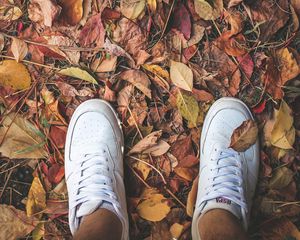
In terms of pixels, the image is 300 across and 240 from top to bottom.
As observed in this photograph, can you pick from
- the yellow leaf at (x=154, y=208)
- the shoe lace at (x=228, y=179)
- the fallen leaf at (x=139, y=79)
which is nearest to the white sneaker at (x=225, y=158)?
the shoe lace at (x=228, y=179)

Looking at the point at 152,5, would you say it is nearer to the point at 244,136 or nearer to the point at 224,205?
the point at 244,136

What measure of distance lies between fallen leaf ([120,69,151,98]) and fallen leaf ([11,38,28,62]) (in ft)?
1.05

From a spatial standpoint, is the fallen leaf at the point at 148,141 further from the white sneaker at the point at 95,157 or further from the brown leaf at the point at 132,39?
the brown leaf at the point at 132,39

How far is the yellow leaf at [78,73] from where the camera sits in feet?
4.97

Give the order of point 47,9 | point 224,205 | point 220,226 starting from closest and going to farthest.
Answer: point 220,226 < point 224,205 < point 47,9

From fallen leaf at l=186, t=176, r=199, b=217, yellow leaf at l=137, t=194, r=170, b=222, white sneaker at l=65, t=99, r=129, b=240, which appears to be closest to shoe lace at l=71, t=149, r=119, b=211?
white sneaker at l=65, t=99, r=129, b=240

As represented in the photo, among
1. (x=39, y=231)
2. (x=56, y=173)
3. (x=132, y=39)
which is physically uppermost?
(x=132, y=39)

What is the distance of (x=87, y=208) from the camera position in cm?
141

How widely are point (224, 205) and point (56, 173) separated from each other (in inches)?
20.7

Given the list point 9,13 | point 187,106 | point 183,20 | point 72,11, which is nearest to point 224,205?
point 187,106

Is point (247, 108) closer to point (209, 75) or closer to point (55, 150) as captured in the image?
point (209, 75)

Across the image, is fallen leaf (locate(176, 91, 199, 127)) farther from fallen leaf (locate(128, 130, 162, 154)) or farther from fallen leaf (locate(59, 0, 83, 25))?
fallen leaf (locate(59, 0, 83, 25))

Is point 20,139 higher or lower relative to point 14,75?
lower

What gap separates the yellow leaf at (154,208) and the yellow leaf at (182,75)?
34 centimetres
